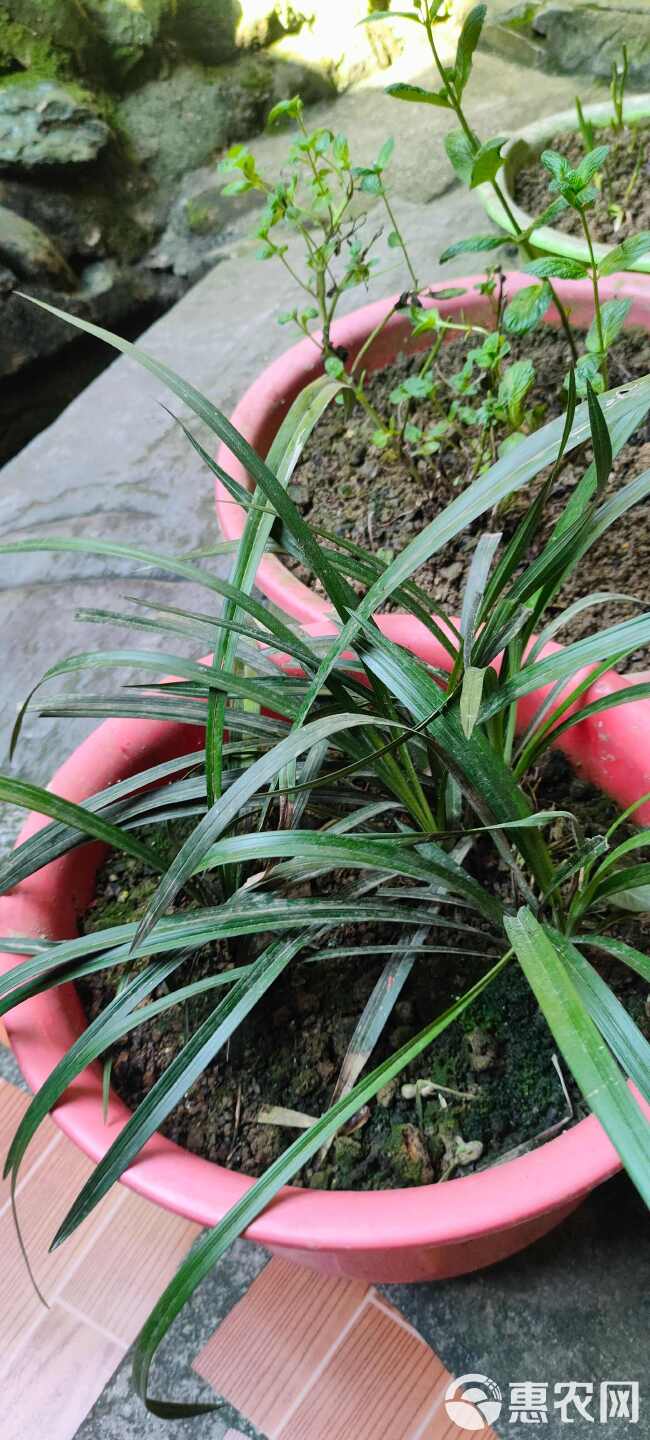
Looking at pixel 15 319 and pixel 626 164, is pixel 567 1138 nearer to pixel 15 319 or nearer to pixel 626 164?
pixel 626 164

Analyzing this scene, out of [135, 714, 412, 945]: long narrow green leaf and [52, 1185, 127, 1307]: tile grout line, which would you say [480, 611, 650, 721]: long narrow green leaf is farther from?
[52, 1185, 127, 1307]: tile grout line

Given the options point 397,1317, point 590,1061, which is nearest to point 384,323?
point 590,1061

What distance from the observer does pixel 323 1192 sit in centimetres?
68

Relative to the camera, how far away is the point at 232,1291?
0.97 m

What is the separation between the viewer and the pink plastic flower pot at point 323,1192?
644 millimetres

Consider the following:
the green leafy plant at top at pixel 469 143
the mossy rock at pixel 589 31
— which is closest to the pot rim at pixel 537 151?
the green leafy plant at top at pixel 469 143

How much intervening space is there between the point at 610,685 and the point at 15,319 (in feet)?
7.52

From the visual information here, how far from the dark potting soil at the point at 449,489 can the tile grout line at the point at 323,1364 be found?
722 millimetres

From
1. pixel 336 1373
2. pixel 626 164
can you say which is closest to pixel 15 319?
pixel 626 164

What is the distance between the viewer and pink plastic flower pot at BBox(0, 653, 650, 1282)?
64 centimetres

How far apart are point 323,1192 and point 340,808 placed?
1.05ft

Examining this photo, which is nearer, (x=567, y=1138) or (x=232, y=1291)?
(x=567, y=1138)

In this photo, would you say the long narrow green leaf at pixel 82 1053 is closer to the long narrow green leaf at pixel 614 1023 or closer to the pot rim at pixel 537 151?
the long narrow green leaf at pixel 614 1023

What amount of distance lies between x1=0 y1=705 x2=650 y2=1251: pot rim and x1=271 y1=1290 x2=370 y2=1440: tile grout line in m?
0.33
